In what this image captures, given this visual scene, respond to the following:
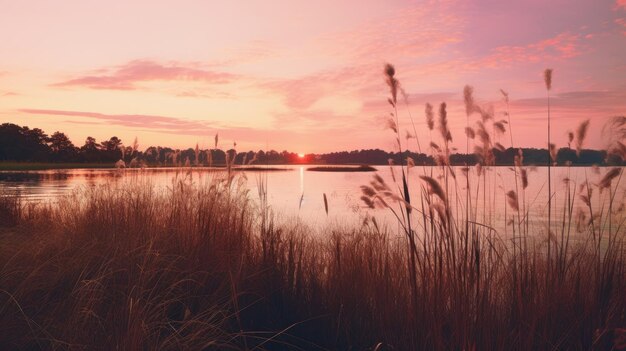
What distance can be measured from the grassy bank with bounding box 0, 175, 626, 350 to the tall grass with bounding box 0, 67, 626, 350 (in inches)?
0.7

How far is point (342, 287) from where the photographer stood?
13.6 ft

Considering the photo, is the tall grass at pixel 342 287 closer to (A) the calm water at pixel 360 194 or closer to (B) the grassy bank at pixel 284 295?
(B) the grassy bank at pixel 284 295

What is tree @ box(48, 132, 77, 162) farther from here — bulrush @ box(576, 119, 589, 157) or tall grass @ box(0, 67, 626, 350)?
bulrush @ box(576, 119, 589, 157)

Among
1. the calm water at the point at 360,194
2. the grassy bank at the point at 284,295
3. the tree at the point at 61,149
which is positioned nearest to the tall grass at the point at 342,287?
the grassy bank at the point at 284,295

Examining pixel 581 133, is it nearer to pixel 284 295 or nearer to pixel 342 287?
pixel 342 287

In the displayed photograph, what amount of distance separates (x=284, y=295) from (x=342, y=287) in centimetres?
55

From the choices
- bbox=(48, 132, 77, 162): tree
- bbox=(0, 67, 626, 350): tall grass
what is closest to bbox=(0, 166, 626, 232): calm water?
bbox=(0, 67, 626, 350): tall grass

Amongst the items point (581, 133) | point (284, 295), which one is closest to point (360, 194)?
point (284, 295)

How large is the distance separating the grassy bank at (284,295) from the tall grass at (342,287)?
17 millimetres

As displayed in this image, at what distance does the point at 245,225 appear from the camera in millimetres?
5816

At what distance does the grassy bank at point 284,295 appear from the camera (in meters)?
2.94

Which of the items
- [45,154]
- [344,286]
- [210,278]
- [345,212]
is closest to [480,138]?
[344,286]

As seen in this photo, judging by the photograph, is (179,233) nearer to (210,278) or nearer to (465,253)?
(210,278)

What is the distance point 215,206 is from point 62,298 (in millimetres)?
2184
